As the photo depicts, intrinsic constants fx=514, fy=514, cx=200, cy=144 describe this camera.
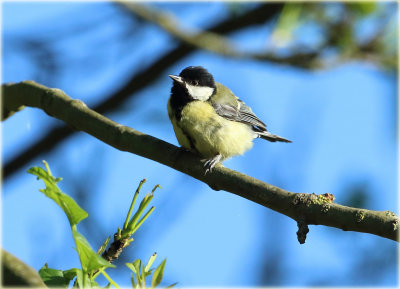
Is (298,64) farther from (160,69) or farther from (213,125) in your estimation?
(160,69)

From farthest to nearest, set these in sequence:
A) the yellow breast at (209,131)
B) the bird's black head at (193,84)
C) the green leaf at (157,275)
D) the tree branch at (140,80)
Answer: the tree branch at (140,80) → the bird's black head at (193,84) → the yellow breast at (209,131) → the green leaf at (157,275)

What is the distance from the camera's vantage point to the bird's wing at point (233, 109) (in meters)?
3.08

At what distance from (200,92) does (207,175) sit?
4.46 ft

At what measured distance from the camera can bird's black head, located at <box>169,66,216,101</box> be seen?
9.94 ft

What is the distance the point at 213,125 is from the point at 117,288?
2.03m

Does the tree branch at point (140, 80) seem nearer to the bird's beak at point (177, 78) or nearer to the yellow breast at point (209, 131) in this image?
the bird's beak at point (177, 78)

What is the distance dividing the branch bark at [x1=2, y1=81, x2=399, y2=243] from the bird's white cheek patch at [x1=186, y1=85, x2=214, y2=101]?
3.42ft

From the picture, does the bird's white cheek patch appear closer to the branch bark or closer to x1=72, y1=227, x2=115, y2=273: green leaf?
the branch bark

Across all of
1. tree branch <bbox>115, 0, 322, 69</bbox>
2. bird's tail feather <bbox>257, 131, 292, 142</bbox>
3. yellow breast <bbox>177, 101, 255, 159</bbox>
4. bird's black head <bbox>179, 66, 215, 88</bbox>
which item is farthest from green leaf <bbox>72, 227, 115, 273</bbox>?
bird's tail feather <bbox>257, 131, 292, 142</bbox>

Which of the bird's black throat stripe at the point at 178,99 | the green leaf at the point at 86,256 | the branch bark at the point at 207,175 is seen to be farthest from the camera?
the bird's black throat stripe at the point at 178,99

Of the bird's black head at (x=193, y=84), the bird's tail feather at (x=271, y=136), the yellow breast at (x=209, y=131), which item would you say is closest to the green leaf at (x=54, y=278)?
the yellow breast at (x=209, y=131)

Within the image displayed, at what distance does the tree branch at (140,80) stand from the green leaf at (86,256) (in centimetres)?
278

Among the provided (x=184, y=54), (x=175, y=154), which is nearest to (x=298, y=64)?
(x=184, y=54)

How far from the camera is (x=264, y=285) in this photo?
3193mm
